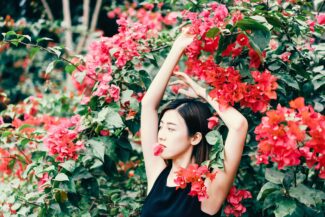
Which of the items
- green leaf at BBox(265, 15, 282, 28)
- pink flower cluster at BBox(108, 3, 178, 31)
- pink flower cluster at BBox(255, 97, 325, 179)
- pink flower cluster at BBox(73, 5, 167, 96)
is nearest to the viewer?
pink flower cluster at BBox(255, 97, 325, 179)

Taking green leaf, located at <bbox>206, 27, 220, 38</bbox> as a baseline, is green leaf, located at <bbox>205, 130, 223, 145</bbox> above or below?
below

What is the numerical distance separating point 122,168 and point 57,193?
3.75 ft

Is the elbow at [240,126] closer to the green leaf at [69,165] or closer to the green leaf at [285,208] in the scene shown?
the green leaf at [285,208]

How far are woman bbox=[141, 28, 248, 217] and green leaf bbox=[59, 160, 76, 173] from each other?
30 centimetres

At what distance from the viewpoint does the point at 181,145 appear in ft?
5.77

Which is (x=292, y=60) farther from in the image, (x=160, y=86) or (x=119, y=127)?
(x=119, y=127)

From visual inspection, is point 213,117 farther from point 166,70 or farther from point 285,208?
point 285,208

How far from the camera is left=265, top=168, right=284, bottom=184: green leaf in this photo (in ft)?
5.55

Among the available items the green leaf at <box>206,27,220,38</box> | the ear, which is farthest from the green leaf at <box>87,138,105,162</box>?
the green leaf at <box>206,27,220,38</box>

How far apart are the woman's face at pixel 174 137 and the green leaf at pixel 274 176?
321 mm

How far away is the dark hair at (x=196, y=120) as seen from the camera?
5.86ft

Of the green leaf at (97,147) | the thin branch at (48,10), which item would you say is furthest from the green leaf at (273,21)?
the thin branch at (48,10)

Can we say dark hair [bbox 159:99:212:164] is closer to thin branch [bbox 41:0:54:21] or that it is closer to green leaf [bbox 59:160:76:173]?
green leaf [bbox 59:160:76:173]

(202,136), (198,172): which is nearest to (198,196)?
(198,172)
